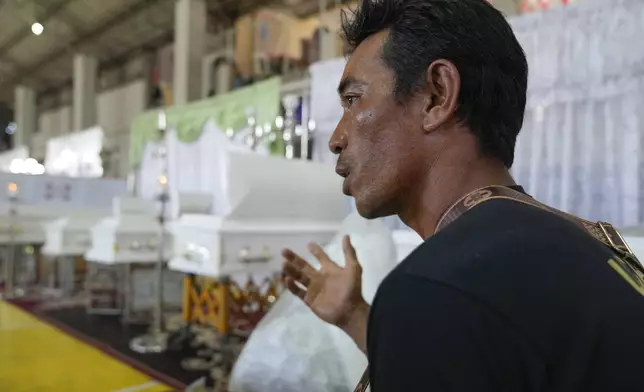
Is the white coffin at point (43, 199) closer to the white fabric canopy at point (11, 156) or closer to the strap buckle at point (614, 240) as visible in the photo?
the white fabric canopy at point (11, 156)

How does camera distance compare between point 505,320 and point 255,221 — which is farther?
point 255,221

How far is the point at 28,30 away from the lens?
778cm

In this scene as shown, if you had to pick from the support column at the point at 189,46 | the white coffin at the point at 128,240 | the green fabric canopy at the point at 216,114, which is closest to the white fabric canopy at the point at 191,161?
the green fabric canopy at the point at 216,114

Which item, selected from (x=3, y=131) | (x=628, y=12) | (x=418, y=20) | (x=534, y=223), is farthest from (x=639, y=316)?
(x=3, y=131)

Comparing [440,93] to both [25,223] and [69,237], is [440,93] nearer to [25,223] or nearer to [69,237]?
[69,237]

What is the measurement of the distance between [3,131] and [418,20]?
44.6ft

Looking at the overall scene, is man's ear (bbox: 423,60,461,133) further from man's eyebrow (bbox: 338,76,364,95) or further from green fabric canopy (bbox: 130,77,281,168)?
green fabric canopy (bbox: 130,77,281,168)

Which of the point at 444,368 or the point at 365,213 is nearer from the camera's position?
the point at 444,368

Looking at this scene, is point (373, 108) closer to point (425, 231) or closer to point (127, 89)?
point (425, 231)

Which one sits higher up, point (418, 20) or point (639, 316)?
point (418, 20)

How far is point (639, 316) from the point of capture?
0.44m

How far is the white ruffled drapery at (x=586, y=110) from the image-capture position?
2059 mm

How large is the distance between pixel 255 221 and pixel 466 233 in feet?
6.36

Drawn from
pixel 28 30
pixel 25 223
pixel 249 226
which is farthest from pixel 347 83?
pixel 28 30
